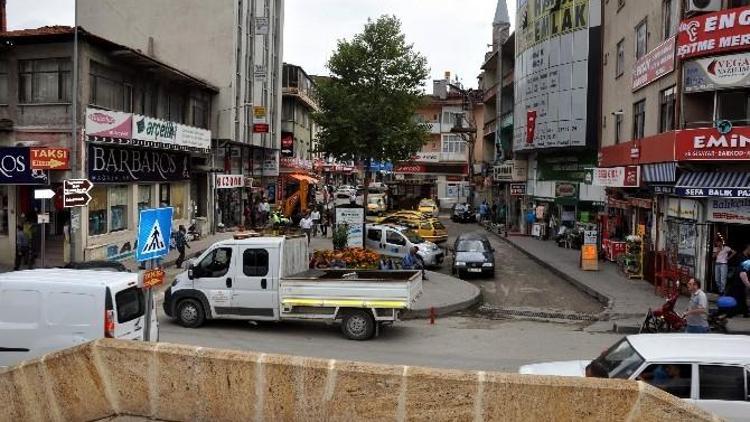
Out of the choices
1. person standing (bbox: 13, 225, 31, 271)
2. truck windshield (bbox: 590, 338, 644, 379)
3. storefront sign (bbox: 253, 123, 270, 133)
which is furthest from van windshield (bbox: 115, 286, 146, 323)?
storefront sign (bbox: 253, 123, 270, 133)

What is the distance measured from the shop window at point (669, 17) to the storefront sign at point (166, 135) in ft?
62.0

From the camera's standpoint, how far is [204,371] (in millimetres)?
7176

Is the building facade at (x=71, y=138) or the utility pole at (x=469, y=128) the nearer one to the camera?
the building facade at (x=71, y=138)

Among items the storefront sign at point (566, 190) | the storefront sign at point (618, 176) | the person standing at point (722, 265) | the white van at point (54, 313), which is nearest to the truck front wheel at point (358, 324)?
the white van at point (54, 313)

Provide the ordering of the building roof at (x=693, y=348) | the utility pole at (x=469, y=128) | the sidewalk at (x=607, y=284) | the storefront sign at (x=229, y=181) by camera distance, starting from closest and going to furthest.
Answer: the building roof at (x=693, y=348)
the sidewalk at (x=607, y=284)
the storefront sign at (x=229, y=181)
the utility pole at (x=469, y=128)

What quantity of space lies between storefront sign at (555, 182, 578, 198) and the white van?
103 ft

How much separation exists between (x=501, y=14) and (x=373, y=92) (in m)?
32.3

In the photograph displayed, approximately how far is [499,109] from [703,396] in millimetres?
49165

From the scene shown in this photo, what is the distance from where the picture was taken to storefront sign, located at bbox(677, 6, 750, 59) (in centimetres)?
1866

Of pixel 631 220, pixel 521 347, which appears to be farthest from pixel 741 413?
pixel 631 220

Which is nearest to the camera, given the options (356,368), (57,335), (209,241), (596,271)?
(356,368)

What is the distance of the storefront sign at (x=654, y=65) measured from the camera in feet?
71.2

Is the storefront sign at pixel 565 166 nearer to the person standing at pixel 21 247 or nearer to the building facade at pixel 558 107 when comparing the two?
the building facade at pixel 558 107

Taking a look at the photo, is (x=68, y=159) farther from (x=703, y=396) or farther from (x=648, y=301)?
(x=703, y=396)
